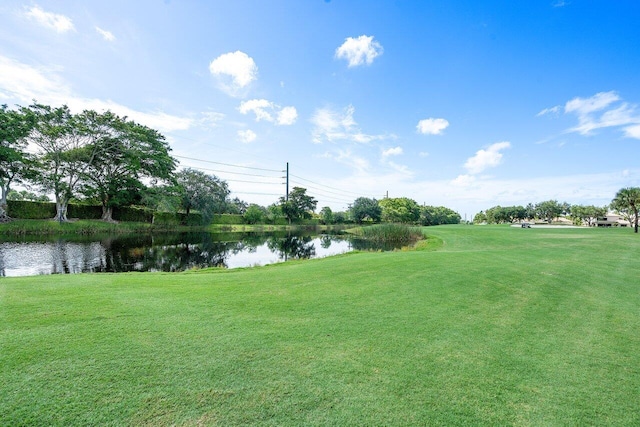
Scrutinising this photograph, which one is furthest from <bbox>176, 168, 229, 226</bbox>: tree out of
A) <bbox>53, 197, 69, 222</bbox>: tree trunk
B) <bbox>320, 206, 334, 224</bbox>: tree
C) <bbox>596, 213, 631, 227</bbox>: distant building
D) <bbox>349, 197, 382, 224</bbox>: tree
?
<bbox>596, 213, 631, 227</bbox>: distant building

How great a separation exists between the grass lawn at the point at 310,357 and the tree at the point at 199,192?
39.7 metres

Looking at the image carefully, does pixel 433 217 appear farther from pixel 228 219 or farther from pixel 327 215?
pixel 228 219

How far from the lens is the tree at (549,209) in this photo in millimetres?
94875

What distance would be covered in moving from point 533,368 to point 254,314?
3461 millimetres

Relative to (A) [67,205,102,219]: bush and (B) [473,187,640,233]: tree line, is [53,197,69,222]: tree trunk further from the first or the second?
(B) [473,187,640,233]: tree line

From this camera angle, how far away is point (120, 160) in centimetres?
3541

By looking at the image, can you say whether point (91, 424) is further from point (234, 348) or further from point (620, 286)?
point (620, 286)

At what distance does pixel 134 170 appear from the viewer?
36219 mm

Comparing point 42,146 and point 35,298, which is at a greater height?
point 42,146

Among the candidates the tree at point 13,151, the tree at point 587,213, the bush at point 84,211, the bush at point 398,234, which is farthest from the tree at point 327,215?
the tree at point 587,213

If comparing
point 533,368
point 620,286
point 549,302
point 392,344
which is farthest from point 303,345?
point 620,286

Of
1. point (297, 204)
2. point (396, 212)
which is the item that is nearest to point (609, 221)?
point (396, 212)

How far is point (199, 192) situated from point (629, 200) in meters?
54.6

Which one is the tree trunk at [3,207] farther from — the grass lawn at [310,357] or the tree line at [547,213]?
the tree line at [547,213]
